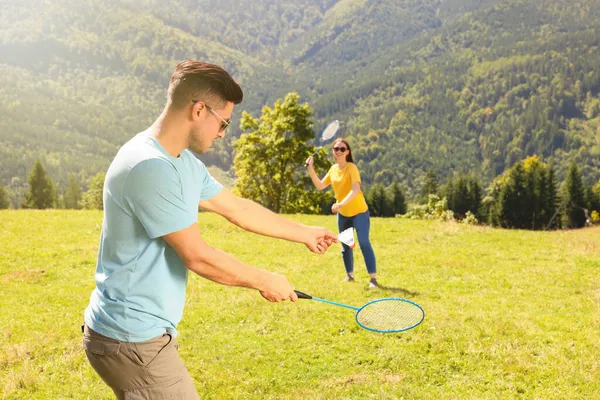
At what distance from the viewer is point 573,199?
4176 inches

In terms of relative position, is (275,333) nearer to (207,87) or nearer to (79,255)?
(207,87)

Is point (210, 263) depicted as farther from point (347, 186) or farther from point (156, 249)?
point (347, 186)

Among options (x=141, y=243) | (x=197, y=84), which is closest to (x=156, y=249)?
(x=141, y=243)

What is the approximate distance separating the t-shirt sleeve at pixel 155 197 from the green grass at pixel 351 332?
5.39 m

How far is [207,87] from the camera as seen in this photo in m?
3.46

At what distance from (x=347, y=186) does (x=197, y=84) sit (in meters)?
9.79

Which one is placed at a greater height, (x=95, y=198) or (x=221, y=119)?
(x=221, y=119)

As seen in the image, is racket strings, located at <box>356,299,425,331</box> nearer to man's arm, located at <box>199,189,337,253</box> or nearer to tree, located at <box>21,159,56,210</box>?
man's arm, located at <box>199,189,337,253</box>

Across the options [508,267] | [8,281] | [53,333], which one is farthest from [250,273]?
[508,267]

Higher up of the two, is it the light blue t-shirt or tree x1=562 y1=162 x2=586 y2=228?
the light blue t-shirt

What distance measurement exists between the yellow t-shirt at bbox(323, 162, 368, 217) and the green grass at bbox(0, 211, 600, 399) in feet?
6.87

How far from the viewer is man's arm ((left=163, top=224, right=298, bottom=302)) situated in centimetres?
330

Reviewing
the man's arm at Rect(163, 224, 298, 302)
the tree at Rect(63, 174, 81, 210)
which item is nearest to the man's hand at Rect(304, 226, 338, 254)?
the man's arm at Rect(163, 224, 298, 302)

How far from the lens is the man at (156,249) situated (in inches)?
127
